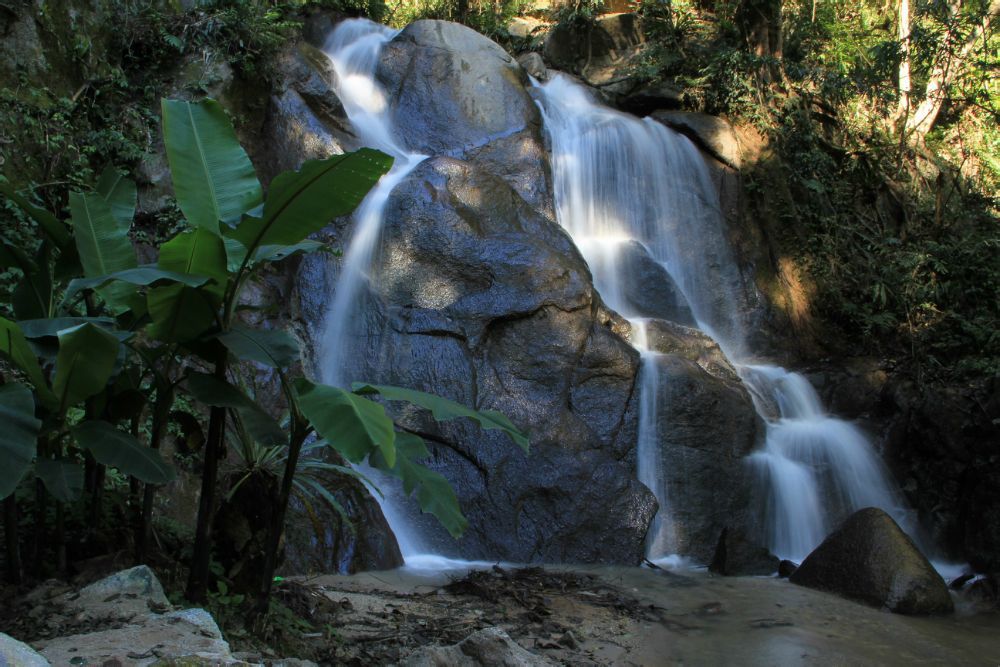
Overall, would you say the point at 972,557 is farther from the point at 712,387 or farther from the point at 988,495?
the point at 712,387

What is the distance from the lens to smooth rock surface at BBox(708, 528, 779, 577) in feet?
24.7

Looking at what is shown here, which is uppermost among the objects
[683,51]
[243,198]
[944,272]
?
[683,51]

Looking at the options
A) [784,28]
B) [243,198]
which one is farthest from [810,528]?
[784,28]

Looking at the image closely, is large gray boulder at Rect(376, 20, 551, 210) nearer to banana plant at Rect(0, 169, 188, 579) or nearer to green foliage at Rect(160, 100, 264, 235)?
green foliage at Rect(160, 100, 264, 235)

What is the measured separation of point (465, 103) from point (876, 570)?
30.3 feet

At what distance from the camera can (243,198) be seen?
3.62 metres

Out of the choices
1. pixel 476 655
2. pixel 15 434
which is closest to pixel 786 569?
pixel 476 655

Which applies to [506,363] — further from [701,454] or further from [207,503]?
[207,503]

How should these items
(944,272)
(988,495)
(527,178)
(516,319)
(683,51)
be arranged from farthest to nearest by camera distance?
(683,51) < (944,272) < (527,178) < (988,495) < (516,319)

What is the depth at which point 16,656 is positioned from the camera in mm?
2387

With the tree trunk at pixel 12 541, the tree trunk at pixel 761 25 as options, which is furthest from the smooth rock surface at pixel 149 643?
the tree trunk at pixel 761 25

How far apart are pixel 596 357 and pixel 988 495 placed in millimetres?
4805

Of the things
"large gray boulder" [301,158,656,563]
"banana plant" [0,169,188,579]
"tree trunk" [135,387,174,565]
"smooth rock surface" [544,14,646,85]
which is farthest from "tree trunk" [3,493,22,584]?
"smooth rock surface" [544,14,646,85]

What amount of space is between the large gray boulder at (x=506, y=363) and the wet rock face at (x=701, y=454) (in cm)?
40
